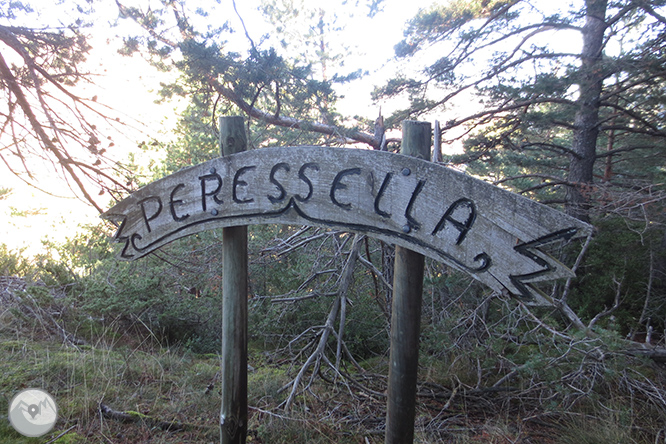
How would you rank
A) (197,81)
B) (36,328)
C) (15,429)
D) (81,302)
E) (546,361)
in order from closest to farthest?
(15,429), (546,361), (36,328), (81,302), (197,81)

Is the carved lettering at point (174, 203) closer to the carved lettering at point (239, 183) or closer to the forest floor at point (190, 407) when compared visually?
the carved lettering at point (239, 183)

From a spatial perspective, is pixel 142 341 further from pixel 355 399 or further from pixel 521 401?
pixel 521 401

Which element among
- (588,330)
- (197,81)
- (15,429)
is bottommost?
(15,429)

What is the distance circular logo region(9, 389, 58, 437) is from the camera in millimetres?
2703

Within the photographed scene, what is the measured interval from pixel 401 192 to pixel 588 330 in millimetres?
2351

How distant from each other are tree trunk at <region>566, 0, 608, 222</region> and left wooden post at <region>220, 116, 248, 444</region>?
4.91 meters

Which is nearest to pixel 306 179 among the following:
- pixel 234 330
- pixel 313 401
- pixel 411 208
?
pixel 411 208

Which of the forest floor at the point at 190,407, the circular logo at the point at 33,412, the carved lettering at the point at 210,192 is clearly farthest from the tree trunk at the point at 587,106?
the circular logo at the point at 33,412

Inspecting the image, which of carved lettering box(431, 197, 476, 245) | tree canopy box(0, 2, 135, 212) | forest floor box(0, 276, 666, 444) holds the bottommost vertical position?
forest floor box(0, 276, 666, 444)

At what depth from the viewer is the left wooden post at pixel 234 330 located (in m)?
2.28

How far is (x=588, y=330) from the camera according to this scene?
3072 millimetres

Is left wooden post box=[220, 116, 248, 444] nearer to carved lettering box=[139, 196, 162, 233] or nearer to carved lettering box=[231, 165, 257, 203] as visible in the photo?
carved lettering box=[231, 165, 257, 203]

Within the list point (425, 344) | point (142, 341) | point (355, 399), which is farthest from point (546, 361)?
point (142, 341)

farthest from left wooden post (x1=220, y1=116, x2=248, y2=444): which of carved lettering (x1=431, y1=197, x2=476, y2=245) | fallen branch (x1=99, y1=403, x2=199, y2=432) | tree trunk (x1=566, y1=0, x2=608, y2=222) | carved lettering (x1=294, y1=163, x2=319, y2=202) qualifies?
tree trunk (x1=566, y1=0, x2=608, y2=222)
